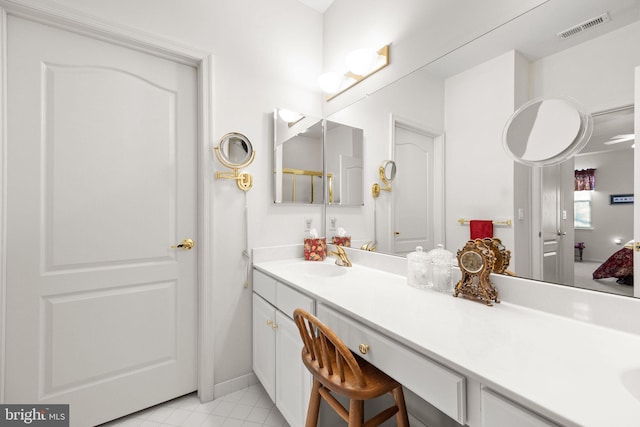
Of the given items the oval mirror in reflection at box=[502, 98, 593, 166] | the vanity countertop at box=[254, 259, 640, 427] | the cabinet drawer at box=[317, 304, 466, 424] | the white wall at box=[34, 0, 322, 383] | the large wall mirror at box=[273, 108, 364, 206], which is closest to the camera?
the vanity countertop at box=[254, 259, 640, 427]

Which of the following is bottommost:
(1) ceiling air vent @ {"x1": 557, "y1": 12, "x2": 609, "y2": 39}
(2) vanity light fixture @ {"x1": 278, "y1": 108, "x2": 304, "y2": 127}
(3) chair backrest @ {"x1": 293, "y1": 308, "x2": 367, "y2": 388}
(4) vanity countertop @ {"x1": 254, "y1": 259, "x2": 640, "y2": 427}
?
(3) chair backrest @ {"x1": 293, "y1": 308, "x2": 367, "y2": 388}

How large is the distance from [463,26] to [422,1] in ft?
1.13

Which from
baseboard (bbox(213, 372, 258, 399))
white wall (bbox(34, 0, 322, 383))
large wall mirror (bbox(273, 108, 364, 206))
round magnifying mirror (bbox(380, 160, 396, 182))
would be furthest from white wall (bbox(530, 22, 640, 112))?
baseboard (bbox(213, 372, 258, 399))

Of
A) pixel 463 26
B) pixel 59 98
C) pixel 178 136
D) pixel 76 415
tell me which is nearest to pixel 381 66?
pixel 463 26

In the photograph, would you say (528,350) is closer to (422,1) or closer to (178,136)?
(422,1)

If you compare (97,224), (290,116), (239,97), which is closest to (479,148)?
(290,116)

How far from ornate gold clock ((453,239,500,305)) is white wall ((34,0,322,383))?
1.20 metres

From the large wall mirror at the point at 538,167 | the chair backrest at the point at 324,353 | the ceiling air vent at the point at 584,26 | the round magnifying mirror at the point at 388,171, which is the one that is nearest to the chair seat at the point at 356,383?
the chair backrest at the point at 324,353

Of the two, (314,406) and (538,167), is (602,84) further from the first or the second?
(314,406)

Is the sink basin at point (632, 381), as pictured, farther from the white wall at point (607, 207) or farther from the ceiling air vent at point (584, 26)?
the ceiling air vent at point (584, 26)

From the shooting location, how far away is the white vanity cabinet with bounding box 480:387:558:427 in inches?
21.2

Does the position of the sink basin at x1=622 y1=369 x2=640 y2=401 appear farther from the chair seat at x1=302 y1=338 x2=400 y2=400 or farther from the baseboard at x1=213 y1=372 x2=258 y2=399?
the baseboard at x1=213 y1=372 x2=258 y2=399

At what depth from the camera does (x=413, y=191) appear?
5.01 feet

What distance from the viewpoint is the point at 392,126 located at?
64.5 inches
